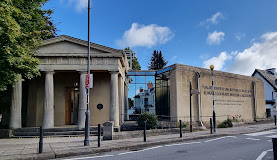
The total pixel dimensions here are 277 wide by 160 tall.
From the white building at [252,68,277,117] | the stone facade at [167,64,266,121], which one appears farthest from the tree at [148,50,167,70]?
the stone facade at [167,64,266,121]

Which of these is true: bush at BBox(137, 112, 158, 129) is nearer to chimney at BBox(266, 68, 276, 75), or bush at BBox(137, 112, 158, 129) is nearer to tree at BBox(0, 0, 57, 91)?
tree at BBox(0, 0, 57, 91)

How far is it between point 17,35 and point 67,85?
9323 millimetres

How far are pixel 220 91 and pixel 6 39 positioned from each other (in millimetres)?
17629

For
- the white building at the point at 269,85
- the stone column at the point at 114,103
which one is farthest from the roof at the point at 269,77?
the stone column at the point at 114,103

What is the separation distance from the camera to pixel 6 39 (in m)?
8.79

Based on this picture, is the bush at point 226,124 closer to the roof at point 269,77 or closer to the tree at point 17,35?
the tree at point 17,35

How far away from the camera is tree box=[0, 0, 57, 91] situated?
8148 mm

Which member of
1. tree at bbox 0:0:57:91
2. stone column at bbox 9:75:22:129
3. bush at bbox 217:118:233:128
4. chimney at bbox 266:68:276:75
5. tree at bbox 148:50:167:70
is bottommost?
bush at bbox 217:118:233:128

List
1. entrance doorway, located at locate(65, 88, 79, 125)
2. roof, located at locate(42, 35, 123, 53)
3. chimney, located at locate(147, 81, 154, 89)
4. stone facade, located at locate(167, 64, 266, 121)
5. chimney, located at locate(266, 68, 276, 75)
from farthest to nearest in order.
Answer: chimney, located at locate(266, 68, 276, 75) < chimney, located at locate(147, 81, 154, 89) < entrance doorway, located at locate(65, 88, 79, 125) < stone facade, located at locate(167, 64, 266, 121) < roof, located at locate(42, 35, 123, 53)

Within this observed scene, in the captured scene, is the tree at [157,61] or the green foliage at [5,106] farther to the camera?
the tree at [157,61]

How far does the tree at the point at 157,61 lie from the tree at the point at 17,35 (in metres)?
48.5

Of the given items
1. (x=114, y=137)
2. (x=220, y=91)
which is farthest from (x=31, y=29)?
(x=220, y=91)

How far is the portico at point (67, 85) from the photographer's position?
14.9 m

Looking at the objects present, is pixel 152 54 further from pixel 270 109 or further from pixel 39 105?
pixel 39 105
